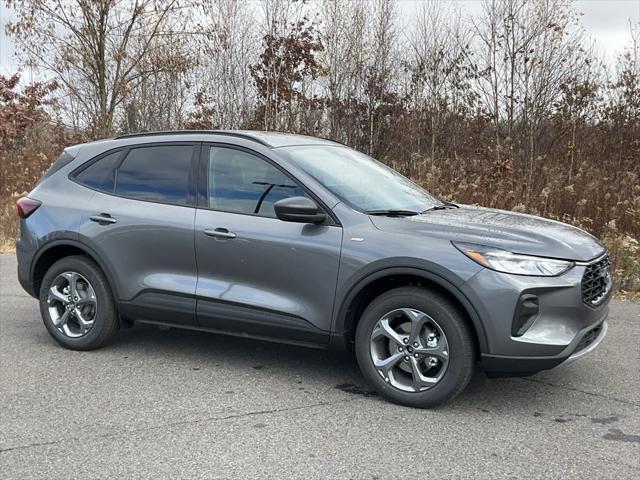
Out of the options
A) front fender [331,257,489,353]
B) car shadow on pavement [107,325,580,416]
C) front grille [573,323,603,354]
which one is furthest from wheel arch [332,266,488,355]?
front grille [573,323,603,354]

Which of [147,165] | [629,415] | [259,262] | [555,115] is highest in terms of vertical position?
[555,115]

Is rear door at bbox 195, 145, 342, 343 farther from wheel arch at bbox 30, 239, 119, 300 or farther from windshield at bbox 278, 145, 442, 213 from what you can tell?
wheel arch at bbox 30, 239, 119, 300

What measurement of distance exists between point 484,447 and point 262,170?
7.83ft

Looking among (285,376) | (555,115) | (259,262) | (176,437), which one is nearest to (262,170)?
(259,262)

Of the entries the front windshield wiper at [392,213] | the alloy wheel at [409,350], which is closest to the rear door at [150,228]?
the front windshield wiper at [392,213]

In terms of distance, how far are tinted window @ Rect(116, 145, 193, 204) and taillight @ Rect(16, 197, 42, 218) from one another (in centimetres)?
83

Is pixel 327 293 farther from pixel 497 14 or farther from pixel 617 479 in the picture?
pixel 497 14

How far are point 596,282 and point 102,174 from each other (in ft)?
12.6

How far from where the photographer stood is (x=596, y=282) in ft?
13.9

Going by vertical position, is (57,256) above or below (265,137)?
below

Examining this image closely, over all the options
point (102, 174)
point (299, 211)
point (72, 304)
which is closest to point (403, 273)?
point (299, 211)

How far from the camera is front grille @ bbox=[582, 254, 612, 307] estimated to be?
408cm

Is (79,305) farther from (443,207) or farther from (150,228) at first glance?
(443,207)

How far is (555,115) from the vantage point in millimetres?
13164
